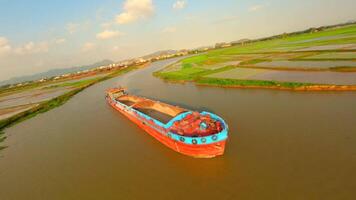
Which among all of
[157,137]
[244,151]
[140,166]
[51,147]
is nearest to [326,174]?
[244,151]

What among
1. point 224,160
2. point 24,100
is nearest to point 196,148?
point 224,160

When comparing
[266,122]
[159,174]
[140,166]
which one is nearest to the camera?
[159,174]

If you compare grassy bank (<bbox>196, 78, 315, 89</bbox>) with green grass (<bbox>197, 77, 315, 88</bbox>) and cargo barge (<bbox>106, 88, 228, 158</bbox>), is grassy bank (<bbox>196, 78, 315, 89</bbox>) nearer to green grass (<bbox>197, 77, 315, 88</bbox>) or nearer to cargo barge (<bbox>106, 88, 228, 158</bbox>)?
green grass (<bbox>197, 77, 315, 88</bbox>)

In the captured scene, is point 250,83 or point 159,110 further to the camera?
point 250,83

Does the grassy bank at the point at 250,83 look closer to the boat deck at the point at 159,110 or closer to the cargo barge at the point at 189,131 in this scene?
the boat deck at the point at 159,110

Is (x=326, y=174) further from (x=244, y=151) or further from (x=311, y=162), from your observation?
(x=244, y=151)

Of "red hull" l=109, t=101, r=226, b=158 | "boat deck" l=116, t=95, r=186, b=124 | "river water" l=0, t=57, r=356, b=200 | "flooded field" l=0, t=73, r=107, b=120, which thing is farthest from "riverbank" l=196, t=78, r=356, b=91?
"flooded field" l=0, t=73, r=107, b=120

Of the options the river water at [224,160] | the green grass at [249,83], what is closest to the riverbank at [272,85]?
the green grass at [249,83]

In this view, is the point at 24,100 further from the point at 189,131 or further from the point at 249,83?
the point at 189,131
